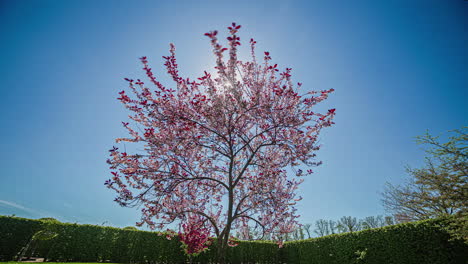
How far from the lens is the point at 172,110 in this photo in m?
4.66

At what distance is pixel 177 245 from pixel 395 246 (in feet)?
35.2

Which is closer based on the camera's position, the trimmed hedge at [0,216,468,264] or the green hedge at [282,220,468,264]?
the green hedge at [282,220,468,264]

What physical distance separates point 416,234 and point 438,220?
0.98m

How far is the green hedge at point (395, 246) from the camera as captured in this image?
691cm

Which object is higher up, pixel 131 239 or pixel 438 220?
pixel 438 220

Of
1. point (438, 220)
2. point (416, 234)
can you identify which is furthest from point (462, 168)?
point (416, 234)

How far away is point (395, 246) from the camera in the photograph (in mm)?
8211

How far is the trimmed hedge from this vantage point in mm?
7219

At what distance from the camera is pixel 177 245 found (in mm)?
11422

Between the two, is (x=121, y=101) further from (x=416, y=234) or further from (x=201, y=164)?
(x=416, y=234)

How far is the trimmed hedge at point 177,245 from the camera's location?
7219mm

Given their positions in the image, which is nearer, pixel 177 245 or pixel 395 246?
pixel 395 246

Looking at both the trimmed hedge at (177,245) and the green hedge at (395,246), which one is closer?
the green hedge at (395,246)

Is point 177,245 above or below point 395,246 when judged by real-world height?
below
